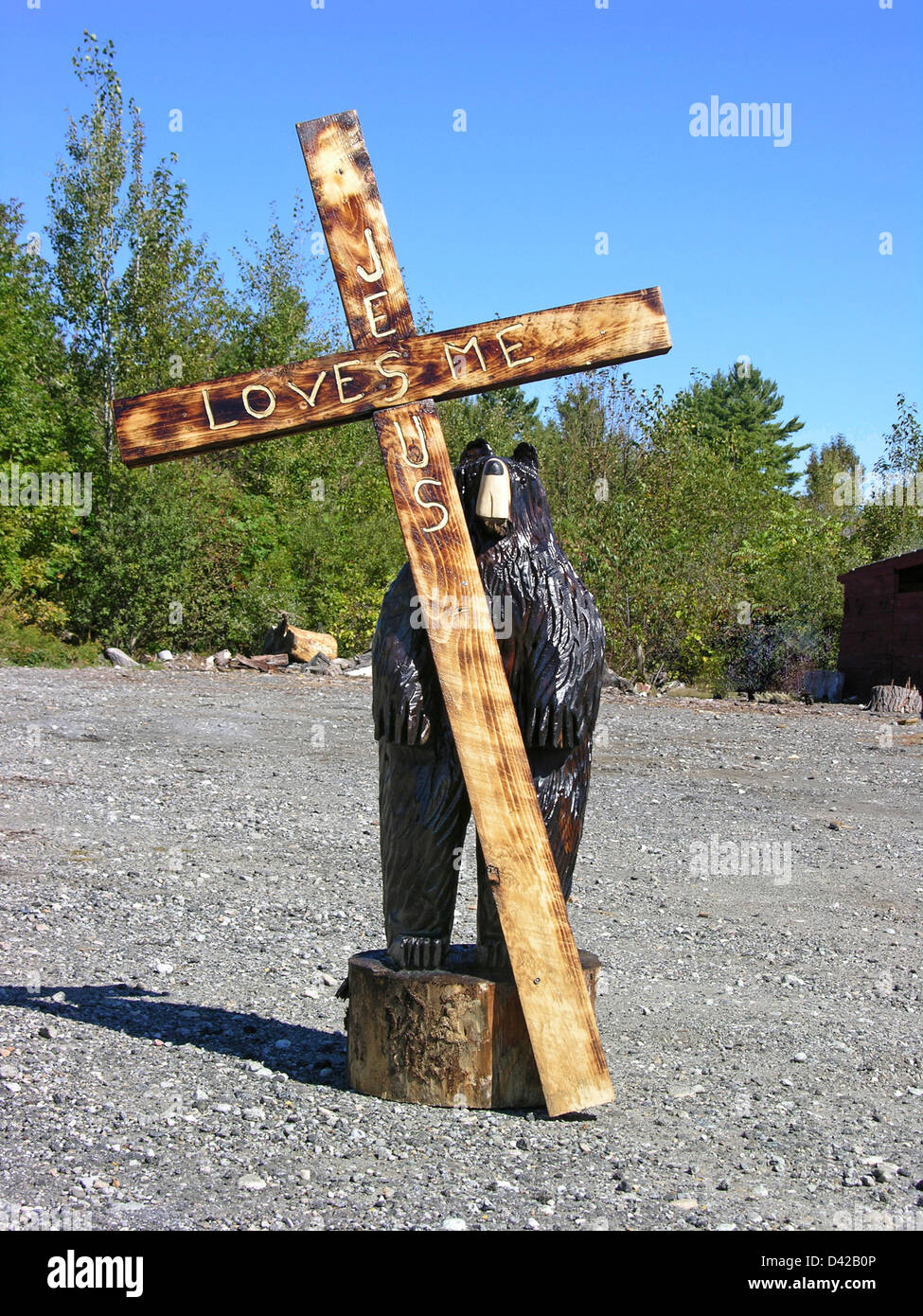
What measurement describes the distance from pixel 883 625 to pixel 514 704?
1730cm

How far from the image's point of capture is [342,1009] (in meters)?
4.80

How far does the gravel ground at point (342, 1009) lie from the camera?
3.14m

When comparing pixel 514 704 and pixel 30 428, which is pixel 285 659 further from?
pixel 514 704

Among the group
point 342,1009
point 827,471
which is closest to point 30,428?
point 342,1009

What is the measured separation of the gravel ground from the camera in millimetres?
3141

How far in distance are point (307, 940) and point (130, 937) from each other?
0.83 metres

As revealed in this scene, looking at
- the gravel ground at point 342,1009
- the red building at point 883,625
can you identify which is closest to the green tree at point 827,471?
the red building at point 883,625

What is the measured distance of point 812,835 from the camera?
8.84 meters

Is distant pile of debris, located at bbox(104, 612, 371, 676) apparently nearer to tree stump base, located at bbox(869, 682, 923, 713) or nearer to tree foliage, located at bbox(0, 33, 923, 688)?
tree foliage, located at bbox(0, 33, 923, 688)

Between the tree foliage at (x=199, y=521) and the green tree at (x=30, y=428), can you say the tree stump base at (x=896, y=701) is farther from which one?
the green tree at (x=30, y=428)

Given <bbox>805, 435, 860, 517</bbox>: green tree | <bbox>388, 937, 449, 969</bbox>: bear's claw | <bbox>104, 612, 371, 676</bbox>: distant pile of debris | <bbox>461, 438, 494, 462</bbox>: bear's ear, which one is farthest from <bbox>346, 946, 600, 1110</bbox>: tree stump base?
<bbox>805, 435, 860, 517</bbox>: green tree

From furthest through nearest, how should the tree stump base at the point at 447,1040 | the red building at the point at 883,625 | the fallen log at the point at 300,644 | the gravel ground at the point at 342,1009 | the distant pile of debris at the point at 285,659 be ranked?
the fallen log at the point at 300,644
the distant pile of debris at the point at 285,659
the red building at the point at 883,625
the tree stump base at the point at 447,1040
the gravel ground at the point at 342,1009

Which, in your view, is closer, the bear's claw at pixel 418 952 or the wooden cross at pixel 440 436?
the wooden cross at pixel 440 436

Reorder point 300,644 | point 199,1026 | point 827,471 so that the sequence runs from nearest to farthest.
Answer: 1. point 199,1026
2. point 300,644
3. point 827,471
